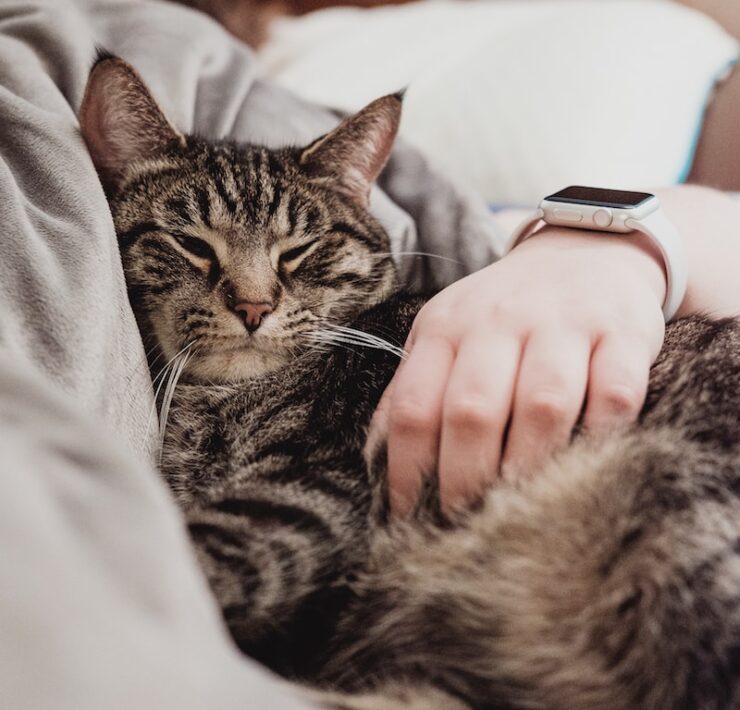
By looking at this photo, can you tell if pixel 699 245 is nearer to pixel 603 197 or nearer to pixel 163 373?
pixel 603 197

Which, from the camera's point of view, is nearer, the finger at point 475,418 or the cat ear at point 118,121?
the finger at point 475,418

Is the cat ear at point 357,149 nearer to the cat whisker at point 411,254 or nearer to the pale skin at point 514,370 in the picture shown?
the cat whisker at point 411,254

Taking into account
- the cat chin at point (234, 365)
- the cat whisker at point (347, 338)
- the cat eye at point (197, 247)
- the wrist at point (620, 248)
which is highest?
the wrist at point (620, 248)

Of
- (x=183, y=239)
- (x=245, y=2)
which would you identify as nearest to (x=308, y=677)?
(x=183, y=239)

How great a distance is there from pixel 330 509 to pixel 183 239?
1.43 feet

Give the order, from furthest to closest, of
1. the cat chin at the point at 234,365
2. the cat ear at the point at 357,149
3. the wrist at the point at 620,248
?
the cat ear at the point at 357,149
the cat chin at the point at 234,365
the wrist at the point at 620,248

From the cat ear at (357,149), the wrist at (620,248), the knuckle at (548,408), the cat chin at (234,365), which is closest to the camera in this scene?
the knuckle at (548,408)

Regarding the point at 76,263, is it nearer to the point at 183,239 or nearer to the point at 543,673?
the point at 183,239

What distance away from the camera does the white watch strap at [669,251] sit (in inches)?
34.9

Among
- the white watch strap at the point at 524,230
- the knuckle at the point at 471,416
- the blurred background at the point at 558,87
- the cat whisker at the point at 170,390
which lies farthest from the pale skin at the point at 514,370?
the blurred background at the point at 558,87

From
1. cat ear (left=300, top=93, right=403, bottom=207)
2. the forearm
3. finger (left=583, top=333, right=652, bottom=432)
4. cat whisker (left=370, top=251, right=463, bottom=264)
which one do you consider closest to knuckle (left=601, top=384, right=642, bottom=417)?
finger (left=583, top=333, right=652, bottom=432)

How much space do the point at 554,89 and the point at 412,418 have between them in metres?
1.42

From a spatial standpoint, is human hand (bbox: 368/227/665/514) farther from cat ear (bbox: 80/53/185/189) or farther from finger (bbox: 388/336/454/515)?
cat ear (bbox: 80/53/185/189)

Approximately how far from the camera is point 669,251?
89 cm
